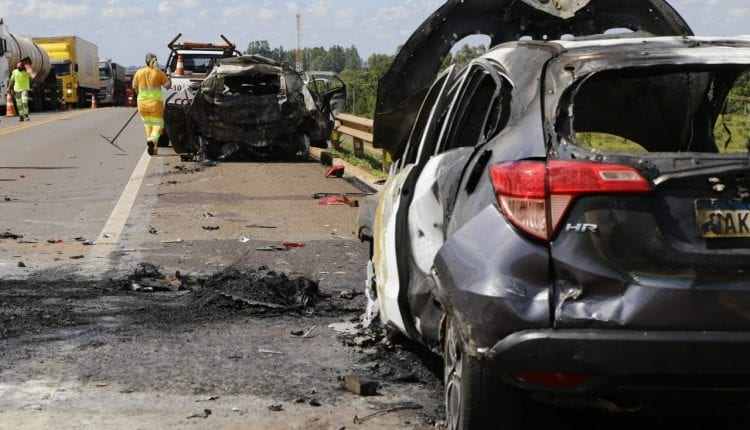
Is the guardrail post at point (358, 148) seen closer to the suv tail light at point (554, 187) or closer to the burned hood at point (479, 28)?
the burned hood at point (479, 28)

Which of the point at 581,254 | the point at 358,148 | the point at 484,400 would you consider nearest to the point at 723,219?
the point at 581,254

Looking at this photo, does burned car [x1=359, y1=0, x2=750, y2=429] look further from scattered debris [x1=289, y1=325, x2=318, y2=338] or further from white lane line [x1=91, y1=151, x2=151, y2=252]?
white lane line [x1=91, y1=151, x2=151, y2=252]

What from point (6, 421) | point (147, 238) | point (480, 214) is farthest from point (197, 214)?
point (480, 214)

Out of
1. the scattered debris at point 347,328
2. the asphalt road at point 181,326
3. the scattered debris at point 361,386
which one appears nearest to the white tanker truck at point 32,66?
the asphalt road at point 181,326

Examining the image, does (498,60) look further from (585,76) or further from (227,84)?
(227,84)

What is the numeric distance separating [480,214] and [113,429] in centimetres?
183

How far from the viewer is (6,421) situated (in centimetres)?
476

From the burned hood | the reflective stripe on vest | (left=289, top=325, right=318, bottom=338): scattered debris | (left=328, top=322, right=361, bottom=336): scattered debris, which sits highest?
the burned hood

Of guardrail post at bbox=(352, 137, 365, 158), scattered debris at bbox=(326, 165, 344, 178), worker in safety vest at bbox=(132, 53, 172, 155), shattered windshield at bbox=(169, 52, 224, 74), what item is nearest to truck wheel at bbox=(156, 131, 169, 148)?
shattered windshield at bbox=(169, 52, 224, 74)

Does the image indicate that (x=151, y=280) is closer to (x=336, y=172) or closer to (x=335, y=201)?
(x=335, y=201)

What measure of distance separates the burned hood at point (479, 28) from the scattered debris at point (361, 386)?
1.72 metres

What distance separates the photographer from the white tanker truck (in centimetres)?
4594

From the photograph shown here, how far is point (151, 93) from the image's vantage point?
21.5 meters

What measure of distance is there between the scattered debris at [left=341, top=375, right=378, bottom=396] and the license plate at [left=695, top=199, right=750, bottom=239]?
2023 millimetres
